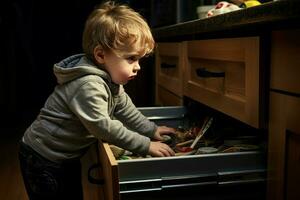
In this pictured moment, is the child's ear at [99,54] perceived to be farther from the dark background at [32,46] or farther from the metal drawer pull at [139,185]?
the dark background at [32,46]

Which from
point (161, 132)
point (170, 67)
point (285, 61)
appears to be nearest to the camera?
point (285, 61)

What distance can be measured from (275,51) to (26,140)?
0.76m

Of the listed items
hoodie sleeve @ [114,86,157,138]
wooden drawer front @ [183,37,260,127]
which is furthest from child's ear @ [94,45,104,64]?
wooden drawer front @ [183,37,260,127]

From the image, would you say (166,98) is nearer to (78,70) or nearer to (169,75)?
(169,75)

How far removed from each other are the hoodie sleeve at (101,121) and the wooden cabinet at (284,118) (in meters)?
0.31

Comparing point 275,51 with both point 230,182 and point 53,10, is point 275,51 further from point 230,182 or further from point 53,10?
point 53,10

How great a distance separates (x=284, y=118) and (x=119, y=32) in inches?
18.7

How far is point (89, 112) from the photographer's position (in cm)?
97

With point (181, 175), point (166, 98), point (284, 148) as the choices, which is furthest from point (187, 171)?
point (166, 98)

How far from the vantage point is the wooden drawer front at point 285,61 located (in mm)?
658

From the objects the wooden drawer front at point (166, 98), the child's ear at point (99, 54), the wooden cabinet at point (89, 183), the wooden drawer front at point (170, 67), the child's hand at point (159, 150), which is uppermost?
the child's ear at point (99, 54)

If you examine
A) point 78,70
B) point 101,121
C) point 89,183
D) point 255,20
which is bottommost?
point 89,183

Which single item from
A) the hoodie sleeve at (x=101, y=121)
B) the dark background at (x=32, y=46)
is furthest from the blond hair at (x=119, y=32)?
the dark background at (x=32, y=46)

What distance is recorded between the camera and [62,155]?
43.1 inches
